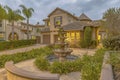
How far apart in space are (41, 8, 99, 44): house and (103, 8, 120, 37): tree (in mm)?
7950

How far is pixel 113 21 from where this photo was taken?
18891 millimetres

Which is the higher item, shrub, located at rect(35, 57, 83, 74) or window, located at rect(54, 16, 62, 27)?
window, located at rect(54, 16, 62, 27)

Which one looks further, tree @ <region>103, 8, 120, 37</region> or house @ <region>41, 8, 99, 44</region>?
house @ <region>41, 8, 99, 44</region>

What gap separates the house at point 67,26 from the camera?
2792cm

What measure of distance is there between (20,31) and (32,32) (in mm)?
8610

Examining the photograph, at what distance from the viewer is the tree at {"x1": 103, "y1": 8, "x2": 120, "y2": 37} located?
1868 centimetres

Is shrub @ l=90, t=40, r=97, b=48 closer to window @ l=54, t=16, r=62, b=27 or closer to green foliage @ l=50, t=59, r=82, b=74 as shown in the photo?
window @ l=54, t=16, r=62, b=27

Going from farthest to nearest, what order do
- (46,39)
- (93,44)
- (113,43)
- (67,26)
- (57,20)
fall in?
(46,39)
(57,20)
(67,26)
(93,44)
(113,43)

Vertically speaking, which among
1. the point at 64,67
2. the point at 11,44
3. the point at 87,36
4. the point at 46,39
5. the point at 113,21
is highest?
the point at 113,21

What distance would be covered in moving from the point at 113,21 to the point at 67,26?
1182 centimetres

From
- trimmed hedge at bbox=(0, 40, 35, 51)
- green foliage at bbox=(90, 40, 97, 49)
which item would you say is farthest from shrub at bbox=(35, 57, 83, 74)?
green foliage at bbox=(90, 40, 97, 49)

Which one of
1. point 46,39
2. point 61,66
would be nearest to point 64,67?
point 61,66

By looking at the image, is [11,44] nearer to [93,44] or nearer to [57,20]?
[57,20]

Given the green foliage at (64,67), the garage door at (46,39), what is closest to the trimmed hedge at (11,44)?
the garage door at (46,39)
